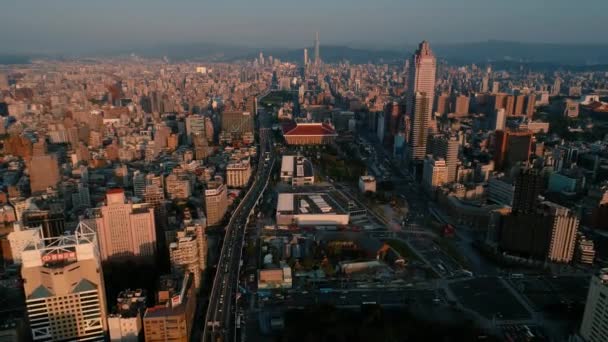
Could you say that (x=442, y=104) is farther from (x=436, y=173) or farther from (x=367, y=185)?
(x=367, y=185)

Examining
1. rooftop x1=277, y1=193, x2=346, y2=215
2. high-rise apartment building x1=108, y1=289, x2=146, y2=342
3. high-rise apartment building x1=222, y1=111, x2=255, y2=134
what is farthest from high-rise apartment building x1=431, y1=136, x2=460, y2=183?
high-rise apartment building x1=108, y1=289, x2=146, y2=342

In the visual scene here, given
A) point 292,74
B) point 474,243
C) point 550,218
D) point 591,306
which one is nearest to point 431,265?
point 474,243

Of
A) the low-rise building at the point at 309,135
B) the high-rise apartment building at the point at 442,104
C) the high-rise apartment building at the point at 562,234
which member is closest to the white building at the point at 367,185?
the high-rise apartment building at the point at 562,234

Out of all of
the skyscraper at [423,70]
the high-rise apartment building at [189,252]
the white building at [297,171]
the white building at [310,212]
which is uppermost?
the skyscraper at [423,70]

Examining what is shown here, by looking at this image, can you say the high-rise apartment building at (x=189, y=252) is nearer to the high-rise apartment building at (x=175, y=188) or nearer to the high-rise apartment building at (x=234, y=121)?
the high-rise apartment building at (x=175, y=188)

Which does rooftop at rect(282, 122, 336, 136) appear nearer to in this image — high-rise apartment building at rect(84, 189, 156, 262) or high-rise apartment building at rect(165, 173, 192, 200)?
high-rise apartment building at rect(165, 173, 192, 200)
